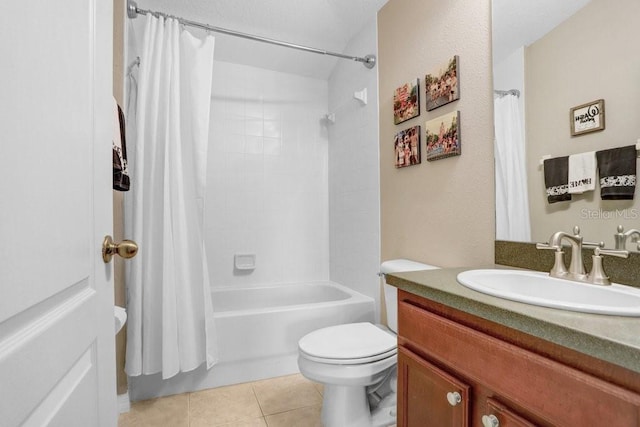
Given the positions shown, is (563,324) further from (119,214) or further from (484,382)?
(119,214)

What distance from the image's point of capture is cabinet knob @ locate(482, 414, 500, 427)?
0.69 metres

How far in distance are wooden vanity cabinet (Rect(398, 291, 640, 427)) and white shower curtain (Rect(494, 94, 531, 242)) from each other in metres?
0.56

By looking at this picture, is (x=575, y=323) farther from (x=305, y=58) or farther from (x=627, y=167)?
(x=305, y=58)

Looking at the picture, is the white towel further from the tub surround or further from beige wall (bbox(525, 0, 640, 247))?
the tub surround

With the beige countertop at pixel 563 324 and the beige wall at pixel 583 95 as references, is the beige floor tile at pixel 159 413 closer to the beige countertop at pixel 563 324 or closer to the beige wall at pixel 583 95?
the beige countertop at pixel 563 324

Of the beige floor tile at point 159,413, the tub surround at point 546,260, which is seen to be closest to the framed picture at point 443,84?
A: the tub surround at point 546,260

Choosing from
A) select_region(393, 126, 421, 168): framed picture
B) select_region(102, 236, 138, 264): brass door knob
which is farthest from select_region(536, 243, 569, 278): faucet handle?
select_region(102, 236, 138, 264): brass door knob

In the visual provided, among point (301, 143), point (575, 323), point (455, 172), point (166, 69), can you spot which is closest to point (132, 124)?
point (166, 69)

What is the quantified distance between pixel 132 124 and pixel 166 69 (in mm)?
370

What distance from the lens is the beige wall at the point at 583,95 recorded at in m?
0.90

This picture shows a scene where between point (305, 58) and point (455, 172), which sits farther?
point (305, 58)

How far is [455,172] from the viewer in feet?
4.91

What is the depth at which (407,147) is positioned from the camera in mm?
1799

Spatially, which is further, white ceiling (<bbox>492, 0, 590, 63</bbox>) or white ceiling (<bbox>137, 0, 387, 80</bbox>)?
white ceiling (<bbox>137, 0, 387, 80</bbox>)
